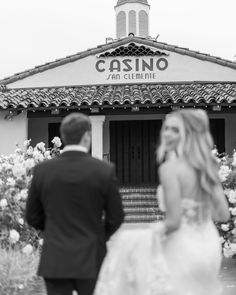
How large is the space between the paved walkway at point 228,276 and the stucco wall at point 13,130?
8.35 metres

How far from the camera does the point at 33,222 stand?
3.80 m

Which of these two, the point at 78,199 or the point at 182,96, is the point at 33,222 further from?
the point at 182,96

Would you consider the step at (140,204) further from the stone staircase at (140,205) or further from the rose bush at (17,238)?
the rose bush at (17,238)

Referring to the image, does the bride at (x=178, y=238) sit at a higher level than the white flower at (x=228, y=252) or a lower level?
higher

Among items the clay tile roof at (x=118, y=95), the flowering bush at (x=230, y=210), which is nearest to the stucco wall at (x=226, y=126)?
the clay tile roof at (x=118, y=95)

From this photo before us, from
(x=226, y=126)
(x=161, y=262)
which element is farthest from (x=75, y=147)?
(x=226, y=126)

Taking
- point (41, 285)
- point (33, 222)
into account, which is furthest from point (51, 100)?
point (33, 222)

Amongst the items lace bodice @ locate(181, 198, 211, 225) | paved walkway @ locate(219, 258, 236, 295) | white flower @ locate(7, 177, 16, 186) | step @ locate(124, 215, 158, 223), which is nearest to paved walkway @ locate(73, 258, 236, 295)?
paved walkway @ locate(219, 258, 236, 295)

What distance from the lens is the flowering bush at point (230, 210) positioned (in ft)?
25.3

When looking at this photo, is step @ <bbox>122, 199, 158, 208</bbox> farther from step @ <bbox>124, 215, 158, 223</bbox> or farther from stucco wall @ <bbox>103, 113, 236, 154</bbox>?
stucco wall @ <bbox>103, 113, 236, 154</bbox>

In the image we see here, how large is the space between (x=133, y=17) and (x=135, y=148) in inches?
501

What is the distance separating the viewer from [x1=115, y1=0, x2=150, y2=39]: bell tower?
27.6 meters

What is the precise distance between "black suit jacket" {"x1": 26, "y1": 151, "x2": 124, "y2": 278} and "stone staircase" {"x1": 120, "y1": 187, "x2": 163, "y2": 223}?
10.2m

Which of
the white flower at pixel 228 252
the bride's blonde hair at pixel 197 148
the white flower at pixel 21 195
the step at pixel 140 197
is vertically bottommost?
the white flower at pixel 228 252
